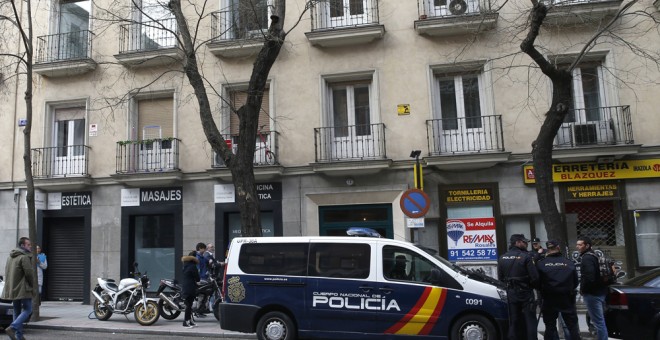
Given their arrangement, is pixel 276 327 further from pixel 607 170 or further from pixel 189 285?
pixel 607 170

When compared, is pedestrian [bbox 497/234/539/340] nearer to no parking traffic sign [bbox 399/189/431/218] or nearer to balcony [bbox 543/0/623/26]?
no parking traffic sign [bbox 399/189/431/218]

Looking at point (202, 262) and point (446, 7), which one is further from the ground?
point (446, 7)

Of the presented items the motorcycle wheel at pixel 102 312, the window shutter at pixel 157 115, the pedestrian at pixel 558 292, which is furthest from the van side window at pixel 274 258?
the window shutter at pixel 157 115

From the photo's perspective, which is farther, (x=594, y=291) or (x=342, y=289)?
(x=342, y=289)

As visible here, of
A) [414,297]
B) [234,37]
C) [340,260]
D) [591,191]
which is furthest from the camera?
[234,37]

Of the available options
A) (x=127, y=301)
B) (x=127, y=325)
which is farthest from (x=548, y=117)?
(x=127, y=301)

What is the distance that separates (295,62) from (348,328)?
9068 mm

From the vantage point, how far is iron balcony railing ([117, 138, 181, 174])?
15.7 metres

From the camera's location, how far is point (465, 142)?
46.8 feet

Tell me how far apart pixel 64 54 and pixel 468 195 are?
43.9ft

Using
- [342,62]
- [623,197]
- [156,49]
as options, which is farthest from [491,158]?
[156,49]

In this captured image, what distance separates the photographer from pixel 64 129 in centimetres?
1719

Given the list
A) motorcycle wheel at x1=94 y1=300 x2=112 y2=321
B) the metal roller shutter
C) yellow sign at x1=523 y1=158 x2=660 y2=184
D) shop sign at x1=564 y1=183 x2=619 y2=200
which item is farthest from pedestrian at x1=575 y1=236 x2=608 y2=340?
the metal roller shutter

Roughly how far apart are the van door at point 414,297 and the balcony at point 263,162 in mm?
6721
